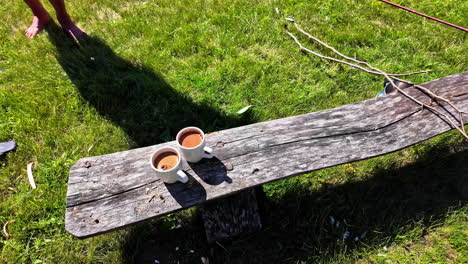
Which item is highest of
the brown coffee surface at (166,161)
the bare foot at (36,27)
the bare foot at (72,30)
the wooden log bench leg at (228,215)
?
the bare foot at (36,27)

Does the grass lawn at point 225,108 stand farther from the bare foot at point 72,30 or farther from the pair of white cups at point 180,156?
the pair of white cups at point 180,156

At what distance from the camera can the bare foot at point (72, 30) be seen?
3.63 m

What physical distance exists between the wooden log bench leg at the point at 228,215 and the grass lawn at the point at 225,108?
172mm

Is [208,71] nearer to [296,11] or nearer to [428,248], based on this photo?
[296,11]

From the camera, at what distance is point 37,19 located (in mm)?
3732

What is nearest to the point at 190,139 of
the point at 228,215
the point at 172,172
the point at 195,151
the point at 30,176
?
the point at 195,151

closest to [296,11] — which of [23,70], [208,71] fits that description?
[208,71]

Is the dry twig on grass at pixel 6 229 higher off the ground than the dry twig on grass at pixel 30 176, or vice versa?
the dry twig on grass at pixel 30 176

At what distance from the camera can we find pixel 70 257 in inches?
89.1

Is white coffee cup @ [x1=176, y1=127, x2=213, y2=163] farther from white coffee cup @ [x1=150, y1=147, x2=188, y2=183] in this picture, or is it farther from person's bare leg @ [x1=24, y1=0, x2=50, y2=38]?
person's bare leg @ [x1=24, y1=0, x2=50, y2=38]

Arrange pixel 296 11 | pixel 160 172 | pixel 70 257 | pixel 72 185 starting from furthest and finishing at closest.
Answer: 1. pixel 296 11
2. pixel 70 257
3. pixel 72 185
4. pixel 160 172

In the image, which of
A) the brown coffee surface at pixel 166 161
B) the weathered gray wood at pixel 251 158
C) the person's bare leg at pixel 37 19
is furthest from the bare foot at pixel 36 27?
the brown coffee surface at pixel 166 161

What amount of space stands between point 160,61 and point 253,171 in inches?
83.3

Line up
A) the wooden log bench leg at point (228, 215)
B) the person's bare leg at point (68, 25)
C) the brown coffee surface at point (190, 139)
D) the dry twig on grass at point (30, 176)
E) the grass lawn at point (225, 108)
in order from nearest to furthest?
the brown coffee surface at point (190, 139), the wooden log bench leg at point (228, 215), the grass lawn at point (225, 108), the dry twig on grass at point (30, 176), the person's bare leg at point (68, 25)
